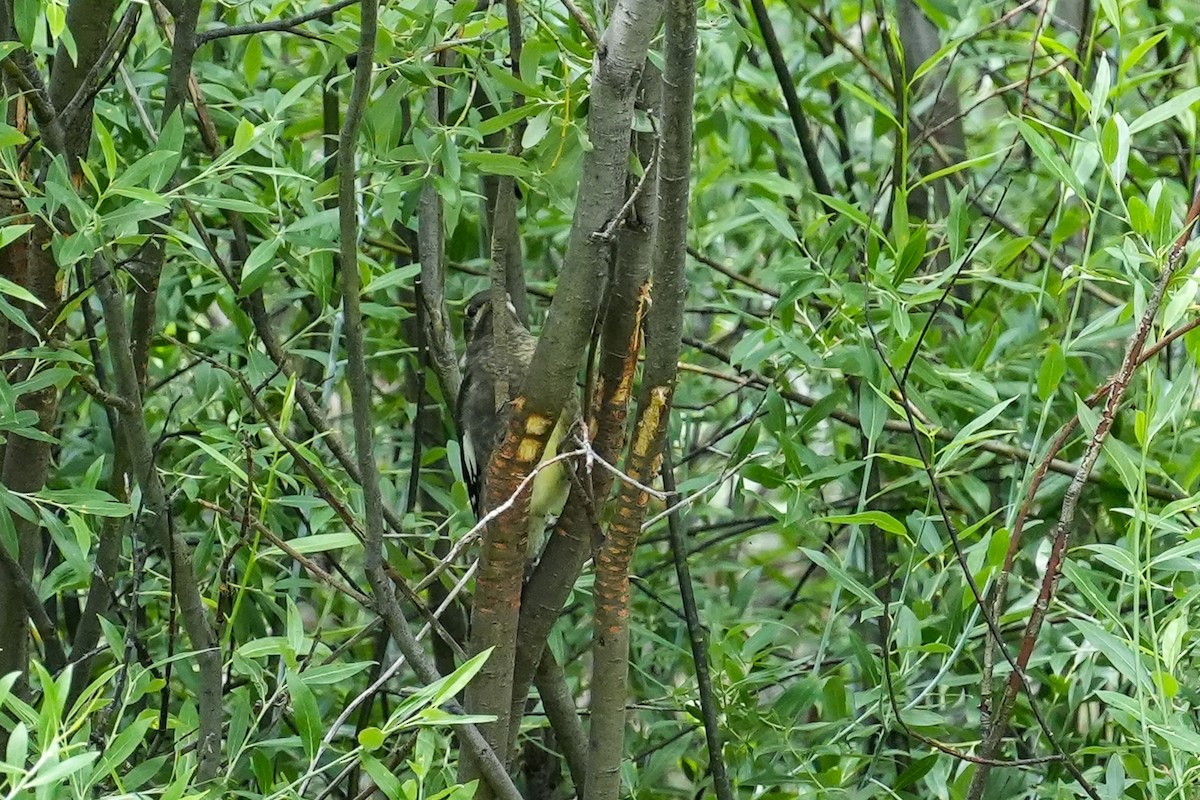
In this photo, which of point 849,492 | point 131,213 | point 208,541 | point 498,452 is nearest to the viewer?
point 131,213

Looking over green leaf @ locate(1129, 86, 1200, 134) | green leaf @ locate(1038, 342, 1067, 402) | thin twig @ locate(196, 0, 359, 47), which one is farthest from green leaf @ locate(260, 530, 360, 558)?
green leaf @ locate(1129, 86, 1200, 134)

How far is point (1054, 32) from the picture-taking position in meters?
2.07

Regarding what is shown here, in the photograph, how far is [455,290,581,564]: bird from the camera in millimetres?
1355

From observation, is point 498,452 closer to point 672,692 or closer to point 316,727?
point 316,727

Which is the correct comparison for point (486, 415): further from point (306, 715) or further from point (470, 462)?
point (306, 715)

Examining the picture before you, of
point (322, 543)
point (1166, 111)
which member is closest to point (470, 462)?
point (322, 543)

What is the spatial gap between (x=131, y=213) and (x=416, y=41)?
0.99ft

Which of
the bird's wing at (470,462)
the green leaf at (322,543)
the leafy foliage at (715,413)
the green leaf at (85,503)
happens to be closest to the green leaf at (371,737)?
the leafy foliage at (715,413)

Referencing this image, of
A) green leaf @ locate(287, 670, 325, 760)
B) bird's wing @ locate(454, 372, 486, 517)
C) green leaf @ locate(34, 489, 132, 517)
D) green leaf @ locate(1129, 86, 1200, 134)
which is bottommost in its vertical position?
green leaf @ locate(287, 670, 325, 760)

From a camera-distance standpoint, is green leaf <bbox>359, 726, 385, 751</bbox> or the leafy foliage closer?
green leaf <bbox>359, 726, 385, 751</bbox>

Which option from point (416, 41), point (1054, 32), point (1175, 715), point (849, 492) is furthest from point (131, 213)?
point (1054, 32)

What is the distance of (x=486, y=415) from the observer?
170cm

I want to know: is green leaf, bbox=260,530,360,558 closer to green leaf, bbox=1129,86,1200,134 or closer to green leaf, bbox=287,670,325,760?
green leaf, bbox=287,670,325,760

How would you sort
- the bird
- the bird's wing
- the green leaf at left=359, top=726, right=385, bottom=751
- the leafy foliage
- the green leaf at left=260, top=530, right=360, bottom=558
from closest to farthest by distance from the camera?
the green leaf at left=359, top=726, right=385, bottom=751 → the leafy foliage → the green leaf at left=260, top=530, right=360, bottom=558 → the bird → the bird's wing
